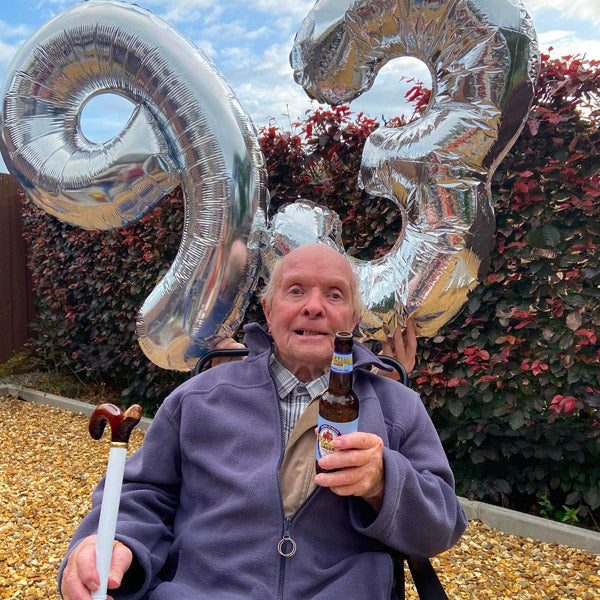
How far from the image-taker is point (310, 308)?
1570 mm

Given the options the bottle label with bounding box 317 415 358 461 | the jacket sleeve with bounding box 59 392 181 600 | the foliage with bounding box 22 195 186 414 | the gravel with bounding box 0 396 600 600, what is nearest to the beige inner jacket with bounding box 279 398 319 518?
the bottle label with bounding box 317 415 358 461

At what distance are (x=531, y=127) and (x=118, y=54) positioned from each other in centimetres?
200

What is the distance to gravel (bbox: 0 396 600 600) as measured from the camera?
2393mm

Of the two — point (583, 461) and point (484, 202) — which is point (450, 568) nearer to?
point (583, 461)

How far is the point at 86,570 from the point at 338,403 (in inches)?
26.6

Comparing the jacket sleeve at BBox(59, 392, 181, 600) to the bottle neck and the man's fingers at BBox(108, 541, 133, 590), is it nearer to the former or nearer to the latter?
the man's fingers at BBox(108, 541, 133, 590)

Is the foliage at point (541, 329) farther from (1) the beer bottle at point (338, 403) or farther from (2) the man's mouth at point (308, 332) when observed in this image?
(1) the beer bottle at point (338, 403)

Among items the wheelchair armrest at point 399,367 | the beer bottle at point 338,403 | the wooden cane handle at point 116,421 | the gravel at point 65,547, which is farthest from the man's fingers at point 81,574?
the gravel at point 65,547

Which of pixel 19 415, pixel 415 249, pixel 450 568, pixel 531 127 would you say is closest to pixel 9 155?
pixel 415 249

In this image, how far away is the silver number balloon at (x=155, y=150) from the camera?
178 centimetres

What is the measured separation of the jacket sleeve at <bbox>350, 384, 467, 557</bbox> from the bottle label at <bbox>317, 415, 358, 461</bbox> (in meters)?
0.11

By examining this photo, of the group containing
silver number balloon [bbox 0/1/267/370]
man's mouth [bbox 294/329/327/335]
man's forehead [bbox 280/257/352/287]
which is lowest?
man's mouth [bbox 294/329/327/335]

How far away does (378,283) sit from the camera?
182 centimetres

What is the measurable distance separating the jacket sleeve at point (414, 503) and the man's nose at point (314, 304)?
1.28ft
